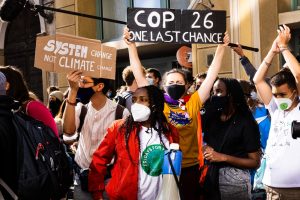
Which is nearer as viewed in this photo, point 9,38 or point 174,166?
point 174,166

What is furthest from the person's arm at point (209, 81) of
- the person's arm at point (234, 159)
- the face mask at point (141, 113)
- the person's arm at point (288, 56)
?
the face mask at point (141, 113)

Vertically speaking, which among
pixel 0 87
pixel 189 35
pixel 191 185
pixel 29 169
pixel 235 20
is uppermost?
pixel 235 20

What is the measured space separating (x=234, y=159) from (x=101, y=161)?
1.12 meters

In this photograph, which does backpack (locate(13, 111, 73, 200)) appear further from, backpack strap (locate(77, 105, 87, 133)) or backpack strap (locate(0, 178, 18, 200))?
backpack strap (locate(77, 105, 87, 133))

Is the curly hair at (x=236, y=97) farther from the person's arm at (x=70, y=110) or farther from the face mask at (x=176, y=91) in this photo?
the person's arm at (x=70, y=110)

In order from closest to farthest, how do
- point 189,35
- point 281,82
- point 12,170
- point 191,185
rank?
point 12,170, point 281,82, point 191,185, point 189,35

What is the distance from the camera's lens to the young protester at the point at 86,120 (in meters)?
4.80

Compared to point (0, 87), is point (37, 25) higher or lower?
higher

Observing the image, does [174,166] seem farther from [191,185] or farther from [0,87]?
[0,87]

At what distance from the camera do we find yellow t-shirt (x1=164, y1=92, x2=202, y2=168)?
4730 millimetres

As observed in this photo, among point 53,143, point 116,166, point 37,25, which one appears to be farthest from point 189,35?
point 37,25

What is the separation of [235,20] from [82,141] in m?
6.32

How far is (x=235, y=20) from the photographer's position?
10.6 meters

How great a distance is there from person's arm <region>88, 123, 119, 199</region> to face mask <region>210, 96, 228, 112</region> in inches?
42.0
